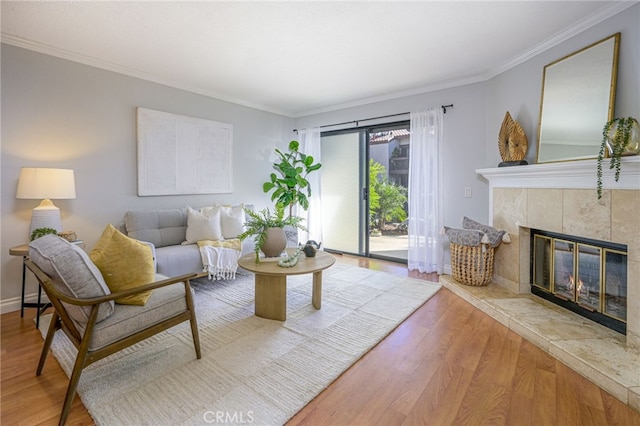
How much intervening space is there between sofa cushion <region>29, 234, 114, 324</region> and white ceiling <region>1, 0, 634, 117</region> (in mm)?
1867

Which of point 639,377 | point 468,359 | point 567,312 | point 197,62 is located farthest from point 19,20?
point 567,312

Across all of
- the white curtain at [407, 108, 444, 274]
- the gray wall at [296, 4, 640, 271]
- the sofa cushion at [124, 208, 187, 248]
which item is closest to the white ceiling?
the gray wall at [296, 4, 640, 271]

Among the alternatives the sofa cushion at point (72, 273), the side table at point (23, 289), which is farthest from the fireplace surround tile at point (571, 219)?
the side table at point (23, 289)

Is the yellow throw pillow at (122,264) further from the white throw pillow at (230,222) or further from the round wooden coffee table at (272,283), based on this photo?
the white throw pillow at (230,222)

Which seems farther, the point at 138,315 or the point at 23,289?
the point at 23,289

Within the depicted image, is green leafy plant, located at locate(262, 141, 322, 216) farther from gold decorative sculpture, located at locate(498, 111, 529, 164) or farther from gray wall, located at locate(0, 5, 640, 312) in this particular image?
gold decorative sculpture, located at locate(498, 111, 529, 164)

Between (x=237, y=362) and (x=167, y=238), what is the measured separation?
214 centimetres

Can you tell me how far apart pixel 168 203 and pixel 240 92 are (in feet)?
6.19

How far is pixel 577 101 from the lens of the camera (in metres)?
2.54

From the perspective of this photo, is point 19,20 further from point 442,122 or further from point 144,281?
point 442,122

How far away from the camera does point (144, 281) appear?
1.83 metres

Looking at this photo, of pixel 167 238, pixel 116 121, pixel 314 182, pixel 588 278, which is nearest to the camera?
pixel 588 278

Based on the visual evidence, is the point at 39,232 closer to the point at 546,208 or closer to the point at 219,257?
the point at 219,257

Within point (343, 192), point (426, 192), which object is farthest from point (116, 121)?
point (426, 192)
